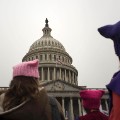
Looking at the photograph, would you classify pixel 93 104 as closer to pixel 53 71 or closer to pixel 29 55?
pixel 53 71

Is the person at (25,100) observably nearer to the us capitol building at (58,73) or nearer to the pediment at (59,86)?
the us capitol building at (58,73)

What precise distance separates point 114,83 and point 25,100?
1226 mm

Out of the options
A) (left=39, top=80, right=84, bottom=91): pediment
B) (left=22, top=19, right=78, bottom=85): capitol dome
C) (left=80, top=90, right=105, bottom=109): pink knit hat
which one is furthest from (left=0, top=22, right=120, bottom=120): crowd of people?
(left=22, top=19, right=78, bottom=85): capitol dome

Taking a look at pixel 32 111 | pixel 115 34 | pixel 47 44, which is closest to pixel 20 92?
pixel 32 111

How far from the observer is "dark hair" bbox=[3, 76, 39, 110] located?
4289 millimetres

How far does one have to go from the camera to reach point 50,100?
454cm

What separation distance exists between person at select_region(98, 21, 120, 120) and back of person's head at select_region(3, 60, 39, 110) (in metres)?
1.04

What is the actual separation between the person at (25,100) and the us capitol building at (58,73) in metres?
48.6

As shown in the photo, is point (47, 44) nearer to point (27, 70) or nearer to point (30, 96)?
point (27, 70)

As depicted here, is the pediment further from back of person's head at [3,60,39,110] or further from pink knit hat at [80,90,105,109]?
back of person's head at [3,60,39,110]

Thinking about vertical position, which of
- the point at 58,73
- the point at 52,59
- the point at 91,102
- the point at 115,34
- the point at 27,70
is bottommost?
the point at 91,102

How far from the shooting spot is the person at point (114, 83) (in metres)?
3.59

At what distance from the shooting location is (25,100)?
167 inches

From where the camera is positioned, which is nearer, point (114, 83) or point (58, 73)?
point (114, 83)
